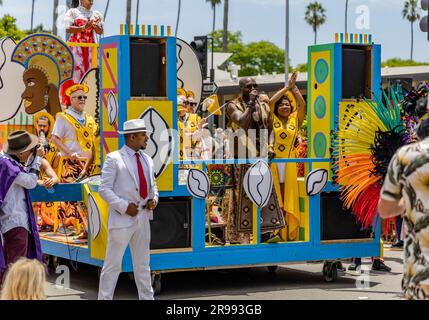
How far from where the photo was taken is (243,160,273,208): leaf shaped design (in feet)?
39.1

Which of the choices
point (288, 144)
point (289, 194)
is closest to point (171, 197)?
point (289, 194)

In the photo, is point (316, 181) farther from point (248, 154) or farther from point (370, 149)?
point (370, 149)

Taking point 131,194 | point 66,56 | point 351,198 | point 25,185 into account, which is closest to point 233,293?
point 351,198

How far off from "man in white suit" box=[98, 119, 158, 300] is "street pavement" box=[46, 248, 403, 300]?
1545 millimetres

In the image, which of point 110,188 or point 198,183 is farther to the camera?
point 198,183

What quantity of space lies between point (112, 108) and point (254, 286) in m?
2.77

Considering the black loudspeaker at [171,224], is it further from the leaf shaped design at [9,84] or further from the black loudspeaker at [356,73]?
the leaf shaped design at [9,84]

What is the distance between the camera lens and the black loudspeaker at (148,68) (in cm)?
1127

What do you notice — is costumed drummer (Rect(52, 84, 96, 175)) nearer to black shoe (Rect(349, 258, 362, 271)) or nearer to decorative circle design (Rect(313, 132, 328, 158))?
decorative circle design (Rect(313, 132, 328, 158))

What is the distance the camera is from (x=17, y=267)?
5324mm

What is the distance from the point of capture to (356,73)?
12836 mm

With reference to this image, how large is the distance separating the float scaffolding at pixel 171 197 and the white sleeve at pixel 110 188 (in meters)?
1.42
